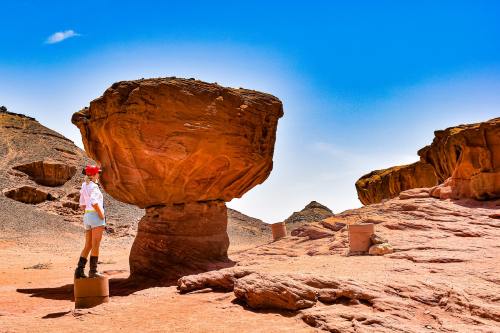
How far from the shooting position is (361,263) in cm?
874

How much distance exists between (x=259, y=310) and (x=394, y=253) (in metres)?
4.28

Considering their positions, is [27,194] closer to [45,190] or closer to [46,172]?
[45,190]

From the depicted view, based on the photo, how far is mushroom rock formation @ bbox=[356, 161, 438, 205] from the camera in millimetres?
30438

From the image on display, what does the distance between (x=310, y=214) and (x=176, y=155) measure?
Answer: 29.6 m

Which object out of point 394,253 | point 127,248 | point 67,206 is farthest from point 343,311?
point 67,206

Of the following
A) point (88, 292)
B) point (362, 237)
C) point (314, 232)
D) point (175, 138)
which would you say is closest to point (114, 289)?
point (88, 292)

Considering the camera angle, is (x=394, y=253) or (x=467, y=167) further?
(x=467, y=167)

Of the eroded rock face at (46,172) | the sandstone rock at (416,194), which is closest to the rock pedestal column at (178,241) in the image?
the sandstone rock at (416,194)

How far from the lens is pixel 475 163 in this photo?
1443cm

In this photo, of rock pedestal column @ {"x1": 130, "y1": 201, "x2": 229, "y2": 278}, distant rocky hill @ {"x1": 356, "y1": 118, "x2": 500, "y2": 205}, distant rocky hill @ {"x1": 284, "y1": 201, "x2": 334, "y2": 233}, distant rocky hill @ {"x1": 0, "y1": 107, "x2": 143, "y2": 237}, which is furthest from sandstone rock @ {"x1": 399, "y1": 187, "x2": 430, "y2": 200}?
distant rocky hill @ {"x1": 0, "y1": 107, "x2": 143, "y2": 237}

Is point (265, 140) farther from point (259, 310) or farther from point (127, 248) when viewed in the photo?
point (127, 248)

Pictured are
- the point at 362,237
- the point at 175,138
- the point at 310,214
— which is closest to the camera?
the point at 362,237

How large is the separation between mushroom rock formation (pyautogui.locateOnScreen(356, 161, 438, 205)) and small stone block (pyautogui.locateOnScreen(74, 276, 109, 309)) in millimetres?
24813

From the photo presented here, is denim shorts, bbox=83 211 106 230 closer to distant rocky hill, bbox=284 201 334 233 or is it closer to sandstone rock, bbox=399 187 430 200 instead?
sandstone rock, bbox=399 187 430 200
